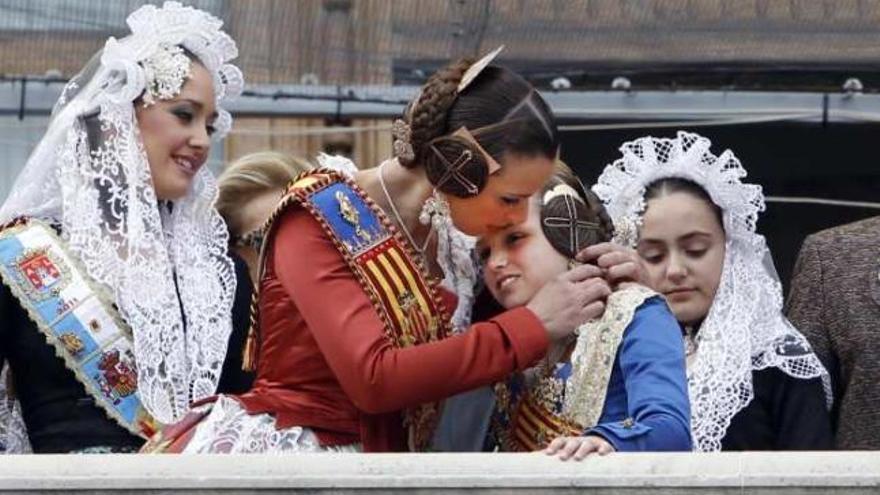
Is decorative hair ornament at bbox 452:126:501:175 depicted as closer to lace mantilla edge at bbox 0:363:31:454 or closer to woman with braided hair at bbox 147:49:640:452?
woman with braided hair at bbox 147:49:640:452

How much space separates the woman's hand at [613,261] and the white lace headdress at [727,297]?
1.79 ft

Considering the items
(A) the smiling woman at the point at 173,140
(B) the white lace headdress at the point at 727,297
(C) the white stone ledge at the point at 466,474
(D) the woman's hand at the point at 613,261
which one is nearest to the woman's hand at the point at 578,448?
(C) the white stone ledge at the point at 466,474

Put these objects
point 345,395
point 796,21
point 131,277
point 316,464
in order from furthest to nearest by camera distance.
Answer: point 796,21 < point 131,277 < point 345,395 < point 316,464

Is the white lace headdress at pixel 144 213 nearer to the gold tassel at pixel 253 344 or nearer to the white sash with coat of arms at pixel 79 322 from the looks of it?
the white sash with coat of arms at pixel 79 322

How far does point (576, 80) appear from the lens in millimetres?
6535

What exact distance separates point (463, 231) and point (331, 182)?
0.78 feet

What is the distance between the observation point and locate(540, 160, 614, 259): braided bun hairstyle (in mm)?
4688

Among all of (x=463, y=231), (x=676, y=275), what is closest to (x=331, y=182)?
(x=463, y=231)

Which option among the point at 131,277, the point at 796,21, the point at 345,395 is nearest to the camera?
the point at 345,395

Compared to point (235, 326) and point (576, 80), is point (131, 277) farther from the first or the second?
point (576, 80)

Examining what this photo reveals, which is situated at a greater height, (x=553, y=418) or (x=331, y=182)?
(x=331, y=182)

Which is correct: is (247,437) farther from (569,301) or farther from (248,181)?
(248,181)

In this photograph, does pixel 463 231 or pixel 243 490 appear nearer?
pixel 243 490

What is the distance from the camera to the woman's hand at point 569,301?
4562 millimetres
